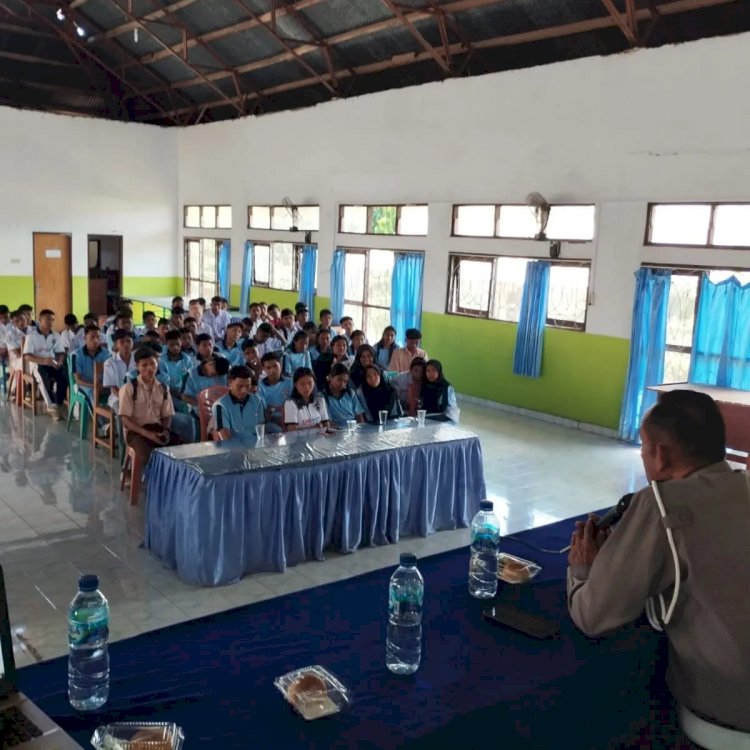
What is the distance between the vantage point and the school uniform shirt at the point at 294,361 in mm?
7605

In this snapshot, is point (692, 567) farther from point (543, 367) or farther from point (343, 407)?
point (543, 367)

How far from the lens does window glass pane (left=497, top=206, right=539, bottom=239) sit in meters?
9.02

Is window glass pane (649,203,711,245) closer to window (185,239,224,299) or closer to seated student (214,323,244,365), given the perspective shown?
seated student (214,323,244,365)

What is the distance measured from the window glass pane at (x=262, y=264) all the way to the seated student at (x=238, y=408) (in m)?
8.90

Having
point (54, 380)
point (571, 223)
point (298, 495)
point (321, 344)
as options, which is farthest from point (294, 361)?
point (571, 223)

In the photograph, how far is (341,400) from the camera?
18.9 feet

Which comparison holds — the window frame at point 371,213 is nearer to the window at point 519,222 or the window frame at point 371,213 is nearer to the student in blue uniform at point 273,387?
the window at point 519,222

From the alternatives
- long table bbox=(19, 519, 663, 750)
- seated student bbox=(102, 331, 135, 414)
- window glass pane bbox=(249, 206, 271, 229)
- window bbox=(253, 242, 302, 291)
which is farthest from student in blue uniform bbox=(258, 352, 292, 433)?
window glass pane bbox=(249, 206, 271, 229)

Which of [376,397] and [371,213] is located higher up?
[371,213]

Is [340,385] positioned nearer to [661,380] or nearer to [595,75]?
[661,380]

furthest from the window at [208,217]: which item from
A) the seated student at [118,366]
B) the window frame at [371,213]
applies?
the seated student at [118,366]

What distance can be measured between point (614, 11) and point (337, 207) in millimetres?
5606

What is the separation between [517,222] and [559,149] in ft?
3.35

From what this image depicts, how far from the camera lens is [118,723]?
1.64 m
